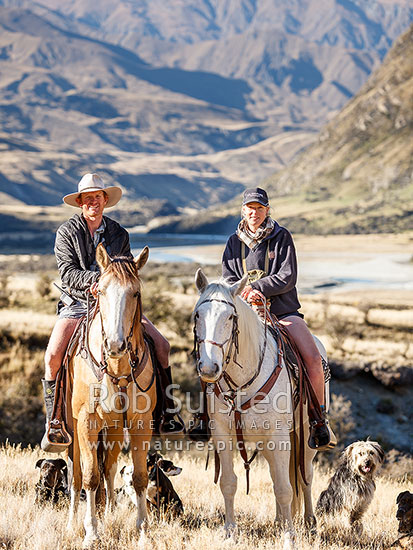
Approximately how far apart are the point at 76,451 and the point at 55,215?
514 ft

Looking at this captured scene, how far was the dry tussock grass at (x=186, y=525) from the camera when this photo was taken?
7002mm

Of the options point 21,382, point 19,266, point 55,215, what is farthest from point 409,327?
point 55,215

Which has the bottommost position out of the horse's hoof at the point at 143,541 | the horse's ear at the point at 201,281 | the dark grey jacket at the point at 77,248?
the horse's hoof at the point at 143,541

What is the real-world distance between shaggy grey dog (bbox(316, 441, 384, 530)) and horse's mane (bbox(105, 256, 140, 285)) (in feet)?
12.5

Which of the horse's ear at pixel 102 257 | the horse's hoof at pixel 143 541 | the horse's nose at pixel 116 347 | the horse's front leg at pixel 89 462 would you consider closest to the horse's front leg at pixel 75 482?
the horse's front leg at pixel 89 462

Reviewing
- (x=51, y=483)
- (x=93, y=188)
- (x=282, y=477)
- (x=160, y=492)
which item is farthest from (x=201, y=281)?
(x=51, y=483)

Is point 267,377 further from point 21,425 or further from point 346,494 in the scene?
point 21,425

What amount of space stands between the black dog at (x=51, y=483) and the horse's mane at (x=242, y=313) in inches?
133

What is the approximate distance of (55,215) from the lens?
523 feet

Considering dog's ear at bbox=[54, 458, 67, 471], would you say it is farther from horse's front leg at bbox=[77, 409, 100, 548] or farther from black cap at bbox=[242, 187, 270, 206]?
black cap at bbox=[242, 187, 270, 206]

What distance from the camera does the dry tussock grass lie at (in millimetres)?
7002

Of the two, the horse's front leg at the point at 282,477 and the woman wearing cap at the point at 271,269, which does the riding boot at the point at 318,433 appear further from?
the horse's front leg at the point at 282,477

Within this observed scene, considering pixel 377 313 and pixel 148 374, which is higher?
pixel 377 313

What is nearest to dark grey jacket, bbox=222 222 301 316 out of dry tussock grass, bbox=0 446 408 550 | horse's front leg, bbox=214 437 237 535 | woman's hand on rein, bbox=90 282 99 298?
woman's hand on rein, bbox=90 282 99 298
